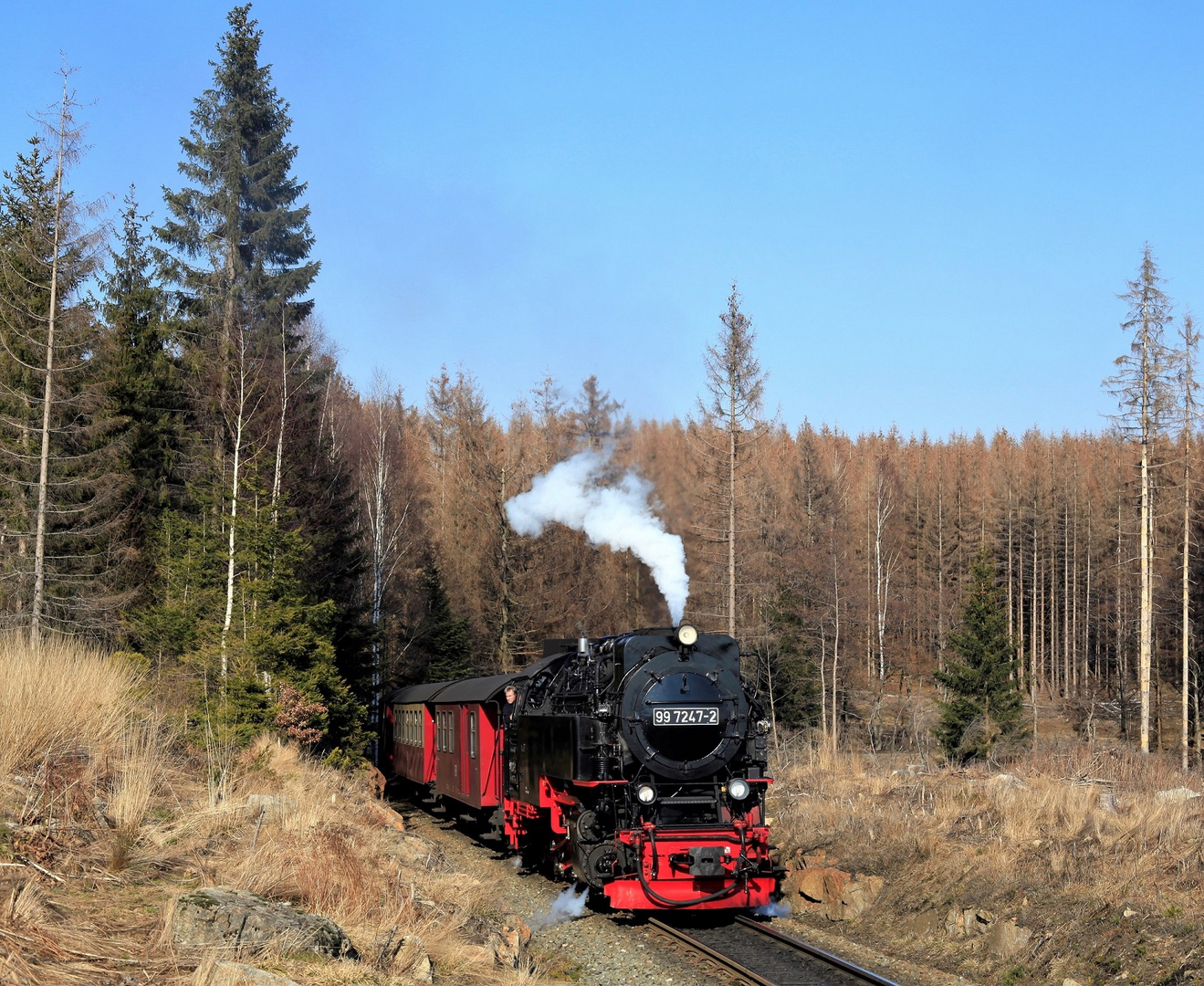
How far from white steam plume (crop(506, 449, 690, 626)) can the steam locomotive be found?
8.97 feet

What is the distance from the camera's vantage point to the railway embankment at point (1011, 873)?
9.22m

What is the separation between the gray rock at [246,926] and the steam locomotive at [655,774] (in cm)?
474

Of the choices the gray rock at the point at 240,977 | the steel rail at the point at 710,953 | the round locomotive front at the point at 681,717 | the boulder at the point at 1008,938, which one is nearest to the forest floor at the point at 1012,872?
the boulder at the point at 1008,938

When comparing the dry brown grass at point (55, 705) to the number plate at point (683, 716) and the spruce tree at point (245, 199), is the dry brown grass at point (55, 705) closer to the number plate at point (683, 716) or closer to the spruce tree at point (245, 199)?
the number plate at point (683, 716)

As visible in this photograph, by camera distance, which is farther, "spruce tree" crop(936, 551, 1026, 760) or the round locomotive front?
"spruce tree" crop(936, 551, 1026, 760)

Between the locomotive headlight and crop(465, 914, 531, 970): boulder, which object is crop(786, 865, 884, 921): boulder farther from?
crop(465, 914, 531, 970): boulder

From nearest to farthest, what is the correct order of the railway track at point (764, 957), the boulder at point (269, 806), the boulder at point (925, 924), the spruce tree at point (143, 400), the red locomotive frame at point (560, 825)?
1. the railway track at point (764, 957)
2. the boulder at point (269, 806)
3. the boulder at point (925, 924)
4. the red locomotive frame at point (560, 825)
5. the spruce tree at point (143, 400)

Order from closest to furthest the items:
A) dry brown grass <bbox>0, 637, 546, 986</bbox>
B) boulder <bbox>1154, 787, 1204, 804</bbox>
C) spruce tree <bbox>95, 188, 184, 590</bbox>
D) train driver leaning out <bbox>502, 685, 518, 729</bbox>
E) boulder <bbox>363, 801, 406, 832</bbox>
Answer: dry brown grass <bbox>0, 637, 546, 986</bbox>
boulder <bbox>1154, 787, 1204, 804</bbox>
train driver leaning out <bbox>502, 685, 518, 729</bbox>
boulder <bbox>363, 801, 406, 832</bbox>
spruce tree <bbox>95, 188, 184, 590</bbox>

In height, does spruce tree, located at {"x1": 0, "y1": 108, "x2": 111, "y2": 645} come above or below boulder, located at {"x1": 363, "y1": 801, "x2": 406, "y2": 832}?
above

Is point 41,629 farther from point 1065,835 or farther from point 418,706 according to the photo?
point 1065,835

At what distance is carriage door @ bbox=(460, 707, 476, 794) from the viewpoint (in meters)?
18.1

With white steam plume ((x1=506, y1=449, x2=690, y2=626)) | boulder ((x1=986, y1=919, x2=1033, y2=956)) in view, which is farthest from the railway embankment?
white steam plume ((x1=506, y1=449, x2=690, y2=626))

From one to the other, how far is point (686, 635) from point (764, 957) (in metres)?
3.66

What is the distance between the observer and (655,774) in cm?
1195
